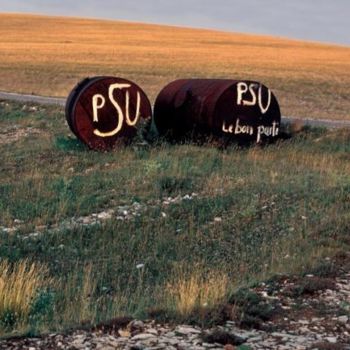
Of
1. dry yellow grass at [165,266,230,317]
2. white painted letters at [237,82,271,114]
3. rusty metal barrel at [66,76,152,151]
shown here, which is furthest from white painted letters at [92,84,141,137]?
dry yellow grass at [165,266,230,317]

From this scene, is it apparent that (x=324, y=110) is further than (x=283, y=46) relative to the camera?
No

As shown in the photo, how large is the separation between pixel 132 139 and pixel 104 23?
7043 cm

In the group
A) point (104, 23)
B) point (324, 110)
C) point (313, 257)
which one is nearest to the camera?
point (313, 257)

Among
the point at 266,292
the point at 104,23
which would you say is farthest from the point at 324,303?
the point at 104,23

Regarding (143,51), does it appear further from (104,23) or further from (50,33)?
(104,23)

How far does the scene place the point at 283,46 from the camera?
68125 mm

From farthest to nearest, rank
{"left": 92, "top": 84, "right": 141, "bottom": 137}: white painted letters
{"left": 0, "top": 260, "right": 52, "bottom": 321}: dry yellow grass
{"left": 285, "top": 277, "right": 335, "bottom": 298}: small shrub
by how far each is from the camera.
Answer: {"left": 92, "top": 84, "right": 141, "bottom": 137}: white painted letters → {"left": 285, "top": 277, "right": 335, "bottom": 298}: small shrub → {"left": 0, "top": 260, "right": 52, "bottom": 321}: dry yellow grass

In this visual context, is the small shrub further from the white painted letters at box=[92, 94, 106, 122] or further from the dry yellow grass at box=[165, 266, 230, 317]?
the white painted letters at box=[92, 94, 106, 122]

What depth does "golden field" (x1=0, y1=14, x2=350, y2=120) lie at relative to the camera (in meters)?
32.7

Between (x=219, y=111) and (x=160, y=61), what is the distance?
103 feet

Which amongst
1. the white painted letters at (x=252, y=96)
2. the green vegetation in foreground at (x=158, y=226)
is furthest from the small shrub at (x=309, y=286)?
the white painted letters at (x=252, y=96)

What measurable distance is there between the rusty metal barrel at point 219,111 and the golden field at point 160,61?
8.60 m

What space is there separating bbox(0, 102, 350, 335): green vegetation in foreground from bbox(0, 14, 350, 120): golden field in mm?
11739

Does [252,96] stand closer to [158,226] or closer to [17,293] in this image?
[158,226]
